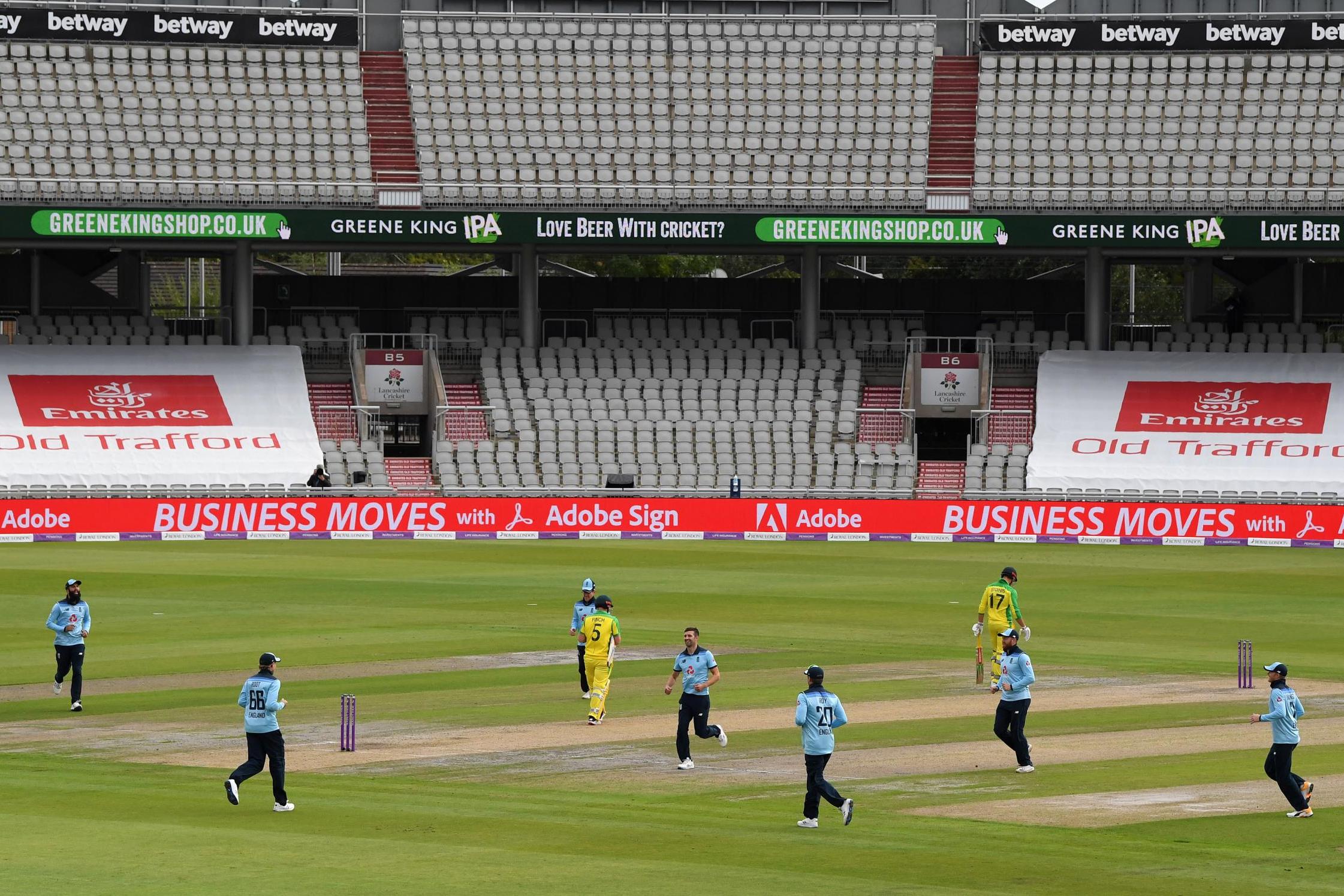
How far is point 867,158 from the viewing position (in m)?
57.9

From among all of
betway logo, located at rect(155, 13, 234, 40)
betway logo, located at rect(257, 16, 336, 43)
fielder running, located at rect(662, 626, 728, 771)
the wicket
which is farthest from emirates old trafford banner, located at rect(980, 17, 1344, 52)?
the wicket

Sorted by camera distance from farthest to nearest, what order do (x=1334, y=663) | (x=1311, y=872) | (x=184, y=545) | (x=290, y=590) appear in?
(x=184, y=545), (x=290, y=590), (x=1334, y=663), (x=1311, y=872)

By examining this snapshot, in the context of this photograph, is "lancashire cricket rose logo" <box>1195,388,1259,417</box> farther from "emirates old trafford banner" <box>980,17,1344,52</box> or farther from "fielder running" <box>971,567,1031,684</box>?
"fielder running" <box>971,567,1031,684</box>

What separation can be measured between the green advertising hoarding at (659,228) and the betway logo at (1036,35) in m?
8.64

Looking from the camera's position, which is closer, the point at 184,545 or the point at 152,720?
the point at 152,720

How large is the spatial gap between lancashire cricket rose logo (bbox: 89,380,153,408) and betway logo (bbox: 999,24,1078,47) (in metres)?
29.6

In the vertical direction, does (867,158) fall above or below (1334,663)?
above

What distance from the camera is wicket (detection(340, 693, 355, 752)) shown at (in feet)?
68.8

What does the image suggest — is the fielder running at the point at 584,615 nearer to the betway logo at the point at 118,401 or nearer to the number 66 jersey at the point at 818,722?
the number 66 jersey at the point at 818,722

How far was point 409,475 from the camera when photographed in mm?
53469

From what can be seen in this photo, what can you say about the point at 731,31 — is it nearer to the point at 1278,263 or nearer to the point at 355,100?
the point at 355,100

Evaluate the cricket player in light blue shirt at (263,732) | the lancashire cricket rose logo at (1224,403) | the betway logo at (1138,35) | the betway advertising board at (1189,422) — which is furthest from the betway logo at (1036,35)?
the cricket player in light blue shirt at (263,732)

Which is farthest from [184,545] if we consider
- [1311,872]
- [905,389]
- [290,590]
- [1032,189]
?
[1311,872]

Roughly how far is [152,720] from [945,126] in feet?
136
